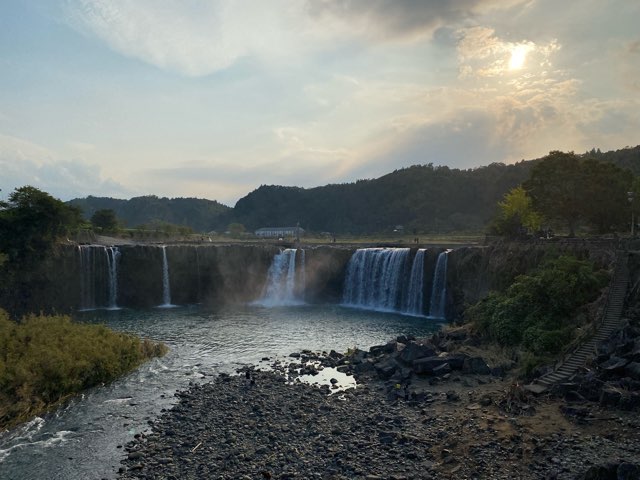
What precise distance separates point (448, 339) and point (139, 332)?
25836 millimetres

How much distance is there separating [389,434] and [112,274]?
45862 millimetres

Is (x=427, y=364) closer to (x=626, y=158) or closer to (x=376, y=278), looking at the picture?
(x=376, y=278)

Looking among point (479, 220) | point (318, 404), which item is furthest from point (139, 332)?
point (479, 220)

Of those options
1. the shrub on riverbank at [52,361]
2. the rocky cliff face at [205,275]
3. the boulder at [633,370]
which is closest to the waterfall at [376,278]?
the rocky cliff face at [205,275]

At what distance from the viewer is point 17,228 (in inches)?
1912

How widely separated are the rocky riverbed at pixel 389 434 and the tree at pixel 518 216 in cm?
3493

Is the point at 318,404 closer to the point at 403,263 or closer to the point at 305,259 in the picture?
the point at 403,263

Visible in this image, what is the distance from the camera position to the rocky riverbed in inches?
599

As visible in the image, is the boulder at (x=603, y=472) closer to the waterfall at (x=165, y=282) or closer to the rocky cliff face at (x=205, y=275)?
the rocky cliff face at (x=205, y=275)

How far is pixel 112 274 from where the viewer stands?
54.8 meters

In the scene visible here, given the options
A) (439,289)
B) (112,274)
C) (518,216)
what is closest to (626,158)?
(518,216)

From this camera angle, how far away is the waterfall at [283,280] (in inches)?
2335

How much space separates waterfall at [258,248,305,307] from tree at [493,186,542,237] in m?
25.3

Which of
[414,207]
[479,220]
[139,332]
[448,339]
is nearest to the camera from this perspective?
[448,339]
